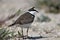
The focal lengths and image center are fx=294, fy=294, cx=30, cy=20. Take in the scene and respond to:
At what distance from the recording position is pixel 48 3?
16.8 meters

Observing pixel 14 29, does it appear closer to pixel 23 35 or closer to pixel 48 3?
pixel 23 35

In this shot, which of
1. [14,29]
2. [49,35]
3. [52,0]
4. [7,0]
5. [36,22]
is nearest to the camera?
[14,29]

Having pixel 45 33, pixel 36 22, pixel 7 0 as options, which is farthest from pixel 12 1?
pixel 45 33

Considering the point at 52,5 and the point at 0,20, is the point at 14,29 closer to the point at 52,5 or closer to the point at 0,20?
the point at 0,20

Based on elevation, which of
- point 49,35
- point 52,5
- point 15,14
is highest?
point 52,5

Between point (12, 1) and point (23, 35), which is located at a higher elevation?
point (12, 1)

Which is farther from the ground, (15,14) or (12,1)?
(12,1)

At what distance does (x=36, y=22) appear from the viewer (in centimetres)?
1106

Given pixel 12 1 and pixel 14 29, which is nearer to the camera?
pixel 14 29

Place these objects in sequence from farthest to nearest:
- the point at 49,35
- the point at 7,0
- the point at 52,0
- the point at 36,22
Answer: the point at 52,0 < the point at 7,0 < the point at 36,22 < the point at 49,35

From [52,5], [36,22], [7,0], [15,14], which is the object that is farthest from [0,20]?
[52,5]

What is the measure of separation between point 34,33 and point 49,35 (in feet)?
1.64

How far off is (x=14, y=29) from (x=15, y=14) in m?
0.50

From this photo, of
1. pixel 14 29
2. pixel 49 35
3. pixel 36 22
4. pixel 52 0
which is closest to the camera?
pixel 14 29
